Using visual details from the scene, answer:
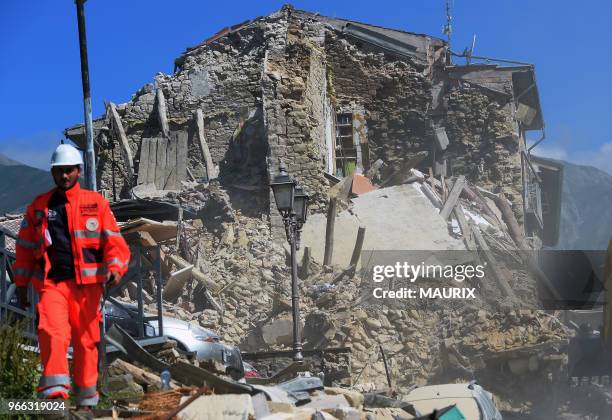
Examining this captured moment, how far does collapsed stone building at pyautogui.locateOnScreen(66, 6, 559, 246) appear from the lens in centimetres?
2712

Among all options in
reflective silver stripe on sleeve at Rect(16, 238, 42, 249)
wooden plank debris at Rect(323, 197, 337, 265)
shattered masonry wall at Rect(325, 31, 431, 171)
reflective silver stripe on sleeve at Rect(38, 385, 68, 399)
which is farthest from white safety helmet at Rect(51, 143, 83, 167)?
shattered masonry wall at Rect(325, 31, 431, 171)

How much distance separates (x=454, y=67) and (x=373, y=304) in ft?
50.9

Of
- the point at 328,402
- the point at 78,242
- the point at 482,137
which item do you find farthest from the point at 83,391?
the point at 482,137

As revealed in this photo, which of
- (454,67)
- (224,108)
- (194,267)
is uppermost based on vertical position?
(454,67)

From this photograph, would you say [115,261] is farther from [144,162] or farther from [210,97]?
[210,97]

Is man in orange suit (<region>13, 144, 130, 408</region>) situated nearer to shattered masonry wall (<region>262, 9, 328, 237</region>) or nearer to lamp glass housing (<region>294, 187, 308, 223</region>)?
lamp glass housing (<region>294, 187, 308, 223</region>)

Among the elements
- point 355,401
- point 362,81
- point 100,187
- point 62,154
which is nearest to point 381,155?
point 362,81

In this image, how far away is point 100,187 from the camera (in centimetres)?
2878

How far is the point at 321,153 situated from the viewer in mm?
27828

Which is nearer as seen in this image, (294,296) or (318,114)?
(294,296)

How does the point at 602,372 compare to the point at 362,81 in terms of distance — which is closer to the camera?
the point at 602,372

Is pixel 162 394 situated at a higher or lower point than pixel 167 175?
lower

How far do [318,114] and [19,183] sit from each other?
14110 mm

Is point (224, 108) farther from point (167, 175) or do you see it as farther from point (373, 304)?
point (373, 304)
